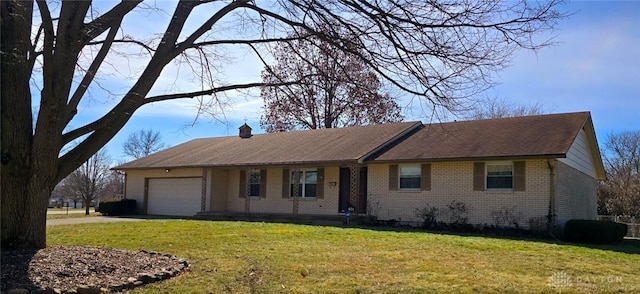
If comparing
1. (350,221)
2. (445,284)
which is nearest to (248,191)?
(350,221)

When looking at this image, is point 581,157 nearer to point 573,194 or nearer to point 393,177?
point 573,194

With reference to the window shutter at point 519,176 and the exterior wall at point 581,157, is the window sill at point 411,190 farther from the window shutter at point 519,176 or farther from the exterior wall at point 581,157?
the exterior wall at point 581,157

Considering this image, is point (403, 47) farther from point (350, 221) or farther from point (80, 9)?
point (350, 221)

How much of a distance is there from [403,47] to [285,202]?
55.6ft

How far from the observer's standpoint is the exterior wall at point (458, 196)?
17812 mm

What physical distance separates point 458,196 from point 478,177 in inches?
38.4

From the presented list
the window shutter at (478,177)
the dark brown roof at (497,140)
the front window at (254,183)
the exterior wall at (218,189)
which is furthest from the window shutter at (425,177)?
the exterior wall at (218,189)

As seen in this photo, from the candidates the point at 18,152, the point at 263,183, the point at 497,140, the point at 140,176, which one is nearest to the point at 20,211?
the point at 18,152

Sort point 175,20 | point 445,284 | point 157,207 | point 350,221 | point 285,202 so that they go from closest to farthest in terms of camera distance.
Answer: point 445,284 < point 175,20 < point 350,221 < point 285,202 < point 157,207

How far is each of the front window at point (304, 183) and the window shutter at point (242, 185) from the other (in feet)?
9.20

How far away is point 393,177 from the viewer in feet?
68.9

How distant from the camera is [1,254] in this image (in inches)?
330

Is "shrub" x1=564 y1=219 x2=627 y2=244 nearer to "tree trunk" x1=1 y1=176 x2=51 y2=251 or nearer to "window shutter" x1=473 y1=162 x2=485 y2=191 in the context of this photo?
"window shutter" x1=473 y1=162 x2=485 y2=191

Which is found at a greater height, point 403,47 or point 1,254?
point 403,47
